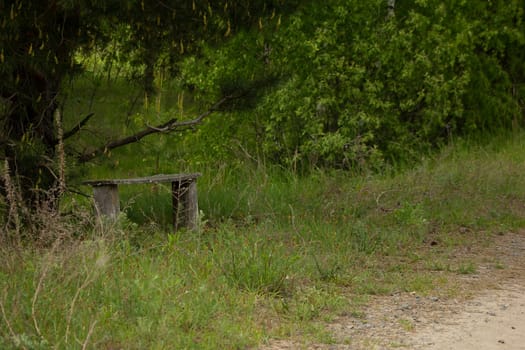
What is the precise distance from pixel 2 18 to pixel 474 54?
10932 mm

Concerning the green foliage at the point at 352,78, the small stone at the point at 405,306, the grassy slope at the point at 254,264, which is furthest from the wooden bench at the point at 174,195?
the green foliage at the point at 352,78

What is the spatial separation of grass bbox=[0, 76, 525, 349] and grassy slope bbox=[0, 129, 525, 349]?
0.05 ft

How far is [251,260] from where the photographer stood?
22.3 ft

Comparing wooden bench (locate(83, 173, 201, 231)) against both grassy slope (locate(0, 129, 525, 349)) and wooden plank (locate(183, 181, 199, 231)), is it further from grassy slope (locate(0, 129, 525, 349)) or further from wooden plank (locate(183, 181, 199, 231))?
grassy slope (locate(0, 129, 525, 349))

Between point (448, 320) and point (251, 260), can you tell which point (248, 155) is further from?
point (448, 320)

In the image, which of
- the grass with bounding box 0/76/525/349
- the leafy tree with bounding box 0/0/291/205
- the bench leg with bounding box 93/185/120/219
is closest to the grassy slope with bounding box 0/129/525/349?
the grass with bounding box 0/76/525/349

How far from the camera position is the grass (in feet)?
17.2

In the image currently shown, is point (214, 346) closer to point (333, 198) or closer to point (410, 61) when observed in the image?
point (333, 198)

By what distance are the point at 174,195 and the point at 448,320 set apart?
4.15 m

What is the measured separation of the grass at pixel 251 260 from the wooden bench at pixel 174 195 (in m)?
0.23

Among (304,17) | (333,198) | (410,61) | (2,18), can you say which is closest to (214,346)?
(2,18)

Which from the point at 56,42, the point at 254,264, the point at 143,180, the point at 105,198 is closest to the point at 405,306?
the point at 254,264

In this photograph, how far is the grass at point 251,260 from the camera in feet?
17.2

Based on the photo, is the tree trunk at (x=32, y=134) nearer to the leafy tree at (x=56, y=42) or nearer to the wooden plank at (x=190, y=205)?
the leafy tree at (x=56, y=42)
